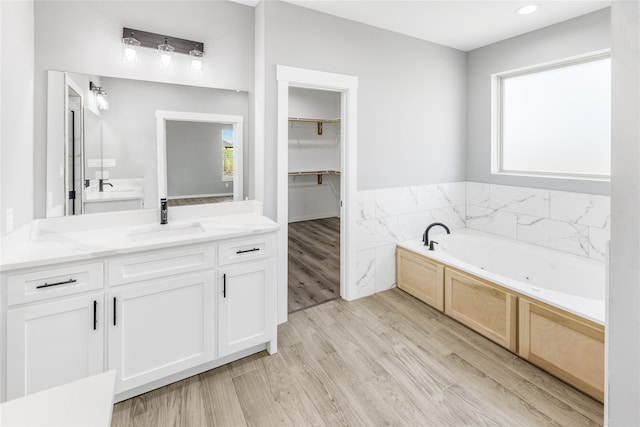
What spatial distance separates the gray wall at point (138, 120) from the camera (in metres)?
2.34

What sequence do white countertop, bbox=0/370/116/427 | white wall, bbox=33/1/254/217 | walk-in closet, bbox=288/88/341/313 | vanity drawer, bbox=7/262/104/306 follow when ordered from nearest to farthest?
white countertop, bbox=0/370/116/427 < vanity drawer, bbox=7/262/104/306 < white wall, bbox=33/1/254/217 < walk-in closet, bbox=288/88/341/313

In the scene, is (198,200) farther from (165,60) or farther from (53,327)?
(53,327)

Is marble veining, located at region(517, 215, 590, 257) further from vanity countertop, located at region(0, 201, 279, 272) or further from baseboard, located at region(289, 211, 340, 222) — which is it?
baseboard, located at region(289, 211, 340, 222)

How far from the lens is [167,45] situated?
247 centimetres

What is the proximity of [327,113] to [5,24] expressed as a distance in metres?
5.41

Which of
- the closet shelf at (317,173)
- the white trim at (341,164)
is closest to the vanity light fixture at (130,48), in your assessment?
the white trim at (341,164)

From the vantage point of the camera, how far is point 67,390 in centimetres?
77

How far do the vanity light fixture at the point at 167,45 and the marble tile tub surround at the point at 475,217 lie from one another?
1.87 meters

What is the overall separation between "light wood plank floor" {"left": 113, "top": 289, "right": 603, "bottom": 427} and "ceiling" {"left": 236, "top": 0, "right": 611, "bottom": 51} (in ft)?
8.91

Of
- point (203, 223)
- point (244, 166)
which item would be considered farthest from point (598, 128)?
point (203, 223)

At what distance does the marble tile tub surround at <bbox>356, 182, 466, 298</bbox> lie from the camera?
3400 mm

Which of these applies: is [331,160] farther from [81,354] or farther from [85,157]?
[81,354]

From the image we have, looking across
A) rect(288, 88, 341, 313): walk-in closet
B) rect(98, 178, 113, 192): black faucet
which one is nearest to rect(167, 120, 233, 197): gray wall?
rect(98, 178, 113, 192): black faucet

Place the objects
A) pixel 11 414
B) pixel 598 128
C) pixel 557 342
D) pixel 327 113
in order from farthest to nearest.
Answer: pixel 327 113, pixel 598 128, pixel 557 342, pixel 11 414
